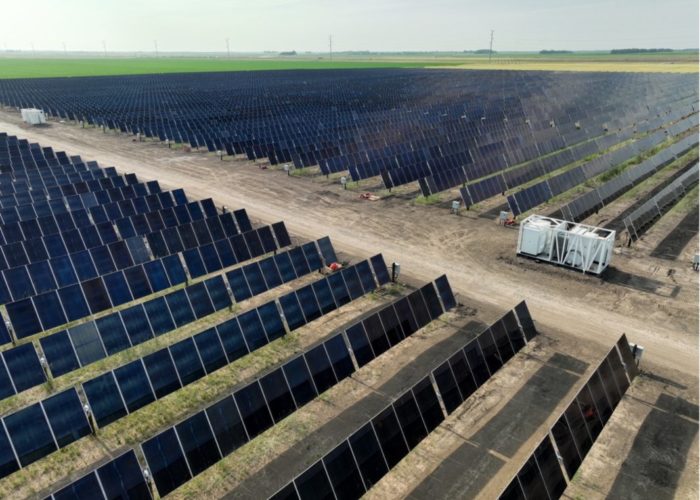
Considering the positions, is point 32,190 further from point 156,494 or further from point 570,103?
point 570,103

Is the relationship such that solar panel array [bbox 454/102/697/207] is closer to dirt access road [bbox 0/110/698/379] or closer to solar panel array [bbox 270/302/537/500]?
dirt access road [bbox 0/110/698/379]

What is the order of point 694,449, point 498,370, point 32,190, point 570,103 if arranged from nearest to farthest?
point 694,449 → point 498,370 → point 32,190 → point 570,103

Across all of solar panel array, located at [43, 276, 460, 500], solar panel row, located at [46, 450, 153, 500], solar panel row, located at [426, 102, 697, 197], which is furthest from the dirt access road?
solar panel row, located at [46, 450, 153, 500]

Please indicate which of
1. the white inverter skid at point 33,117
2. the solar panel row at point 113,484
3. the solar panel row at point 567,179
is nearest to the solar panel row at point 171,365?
the solar panel row at point 113,484

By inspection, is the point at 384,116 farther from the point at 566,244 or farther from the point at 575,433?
the point at 575,433

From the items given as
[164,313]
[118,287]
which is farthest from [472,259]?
[118,287]

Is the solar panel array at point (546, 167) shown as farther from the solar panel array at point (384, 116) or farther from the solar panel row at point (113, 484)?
the solar panel row at point (113, 484)

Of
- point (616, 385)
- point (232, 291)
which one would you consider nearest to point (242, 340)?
point (232, 291)
